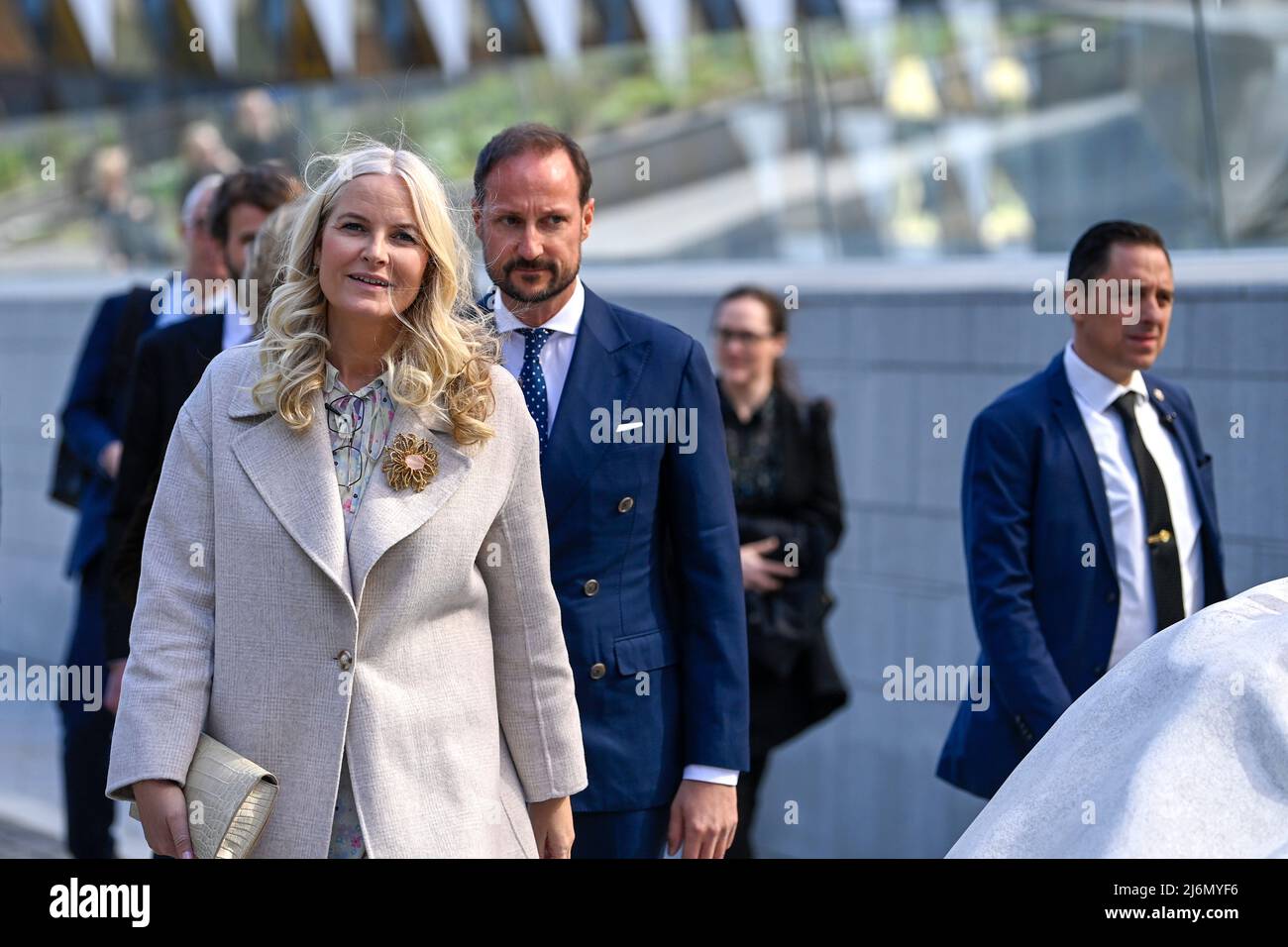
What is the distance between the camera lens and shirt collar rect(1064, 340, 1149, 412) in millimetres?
4770

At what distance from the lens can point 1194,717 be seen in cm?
305

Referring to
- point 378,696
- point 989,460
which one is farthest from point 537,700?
point 989,460

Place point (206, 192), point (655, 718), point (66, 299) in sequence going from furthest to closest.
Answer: point (66, 299)
point (206, 192)
point (655, 718)

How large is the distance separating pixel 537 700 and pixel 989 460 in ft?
5.85

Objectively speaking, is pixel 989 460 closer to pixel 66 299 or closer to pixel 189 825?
pixel 189 825

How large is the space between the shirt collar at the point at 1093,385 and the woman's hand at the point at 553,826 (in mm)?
2039

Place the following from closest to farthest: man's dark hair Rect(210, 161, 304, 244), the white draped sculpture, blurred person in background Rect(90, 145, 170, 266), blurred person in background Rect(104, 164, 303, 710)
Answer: the white draped sculpture, blurred person in background Rect(104, 164, 303, 710), man's dark hair Rect(210, 161, 304, 244), blurred person in background Rect(90, 145, 170, 266)

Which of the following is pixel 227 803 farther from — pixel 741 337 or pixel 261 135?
pixel 261 135

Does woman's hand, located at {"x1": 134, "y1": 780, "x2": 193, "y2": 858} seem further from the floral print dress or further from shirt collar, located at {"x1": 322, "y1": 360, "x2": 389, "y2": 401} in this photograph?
shirt collar, located at {"x1": 322, "y1": 360, "x2": 389, "y2": 401}

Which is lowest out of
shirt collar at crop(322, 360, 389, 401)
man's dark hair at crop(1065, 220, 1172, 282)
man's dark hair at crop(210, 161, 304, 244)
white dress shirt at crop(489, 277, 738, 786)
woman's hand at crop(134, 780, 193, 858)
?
→ woman's hand at crop(134, 780, 193, 858)

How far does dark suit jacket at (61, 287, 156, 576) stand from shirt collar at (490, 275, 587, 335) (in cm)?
247

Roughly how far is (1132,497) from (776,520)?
164 cm

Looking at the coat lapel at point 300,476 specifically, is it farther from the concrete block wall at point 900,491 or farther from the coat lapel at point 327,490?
the concrete block wall at point 900,491

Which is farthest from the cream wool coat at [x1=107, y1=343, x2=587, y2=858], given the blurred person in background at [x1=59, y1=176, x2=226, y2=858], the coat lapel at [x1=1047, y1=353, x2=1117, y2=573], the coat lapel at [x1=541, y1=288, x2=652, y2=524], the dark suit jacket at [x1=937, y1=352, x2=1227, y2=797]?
the blurred person in background at [x1=59, y1=176, x2=226, y2=858]
